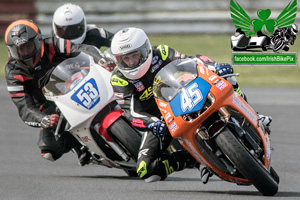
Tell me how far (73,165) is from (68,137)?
778mm

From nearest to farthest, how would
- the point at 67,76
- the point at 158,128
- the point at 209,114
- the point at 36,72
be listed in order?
the point at 209,114
the point at 158,128
the point at 67,76
the point at 36,72

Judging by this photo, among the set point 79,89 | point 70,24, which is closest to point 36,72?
point 79,89

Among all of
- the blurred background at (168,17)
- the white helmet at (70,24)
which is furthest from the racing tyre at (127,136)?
the blurred background at (168,17)

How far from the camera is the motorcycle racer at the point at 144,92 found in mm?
6914

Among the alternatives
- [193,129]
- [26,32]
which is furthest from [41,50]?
[193,129]

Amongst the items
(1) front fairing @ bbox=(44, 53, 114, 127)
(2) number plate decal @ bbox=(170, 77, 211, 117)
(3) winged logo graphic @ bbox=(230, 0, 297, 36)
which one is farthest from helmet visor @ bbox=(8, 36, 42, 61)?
(3) winged logo graphic @ bbox=(230, 0, 297, 36)

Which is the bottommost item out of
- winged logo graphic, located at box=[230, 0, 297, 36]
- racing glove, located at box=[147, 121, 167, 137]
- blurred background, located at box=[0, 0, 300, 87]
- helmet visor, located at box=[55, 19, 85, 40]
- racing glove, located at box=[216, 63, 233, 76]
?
blurred background, located at box=[0, 0, 300, 87]

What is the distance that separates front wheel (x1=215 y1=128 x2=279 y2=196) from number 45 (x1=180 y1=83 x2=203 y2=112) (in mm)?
352

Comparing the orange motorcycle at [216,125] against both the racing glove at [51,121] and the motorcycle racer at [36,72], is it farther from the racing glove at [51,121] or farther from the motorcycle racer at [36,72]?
the motorcycle racer at [36,72]

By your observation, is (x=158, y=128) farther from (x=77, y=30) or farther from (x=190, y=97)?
(x=77, y=30)

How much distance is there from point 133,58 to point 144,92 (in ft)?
1.30

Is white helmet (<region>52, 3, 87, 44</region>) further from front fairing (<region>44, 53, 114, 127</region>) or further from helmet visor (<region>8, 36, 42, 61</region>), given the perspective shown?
front fairing (<region>44, 53, 114, 127</region>)

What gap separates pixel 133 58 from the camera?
277 inches

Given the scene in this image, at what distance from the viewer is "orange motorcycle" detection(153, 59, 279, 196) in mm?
5773
